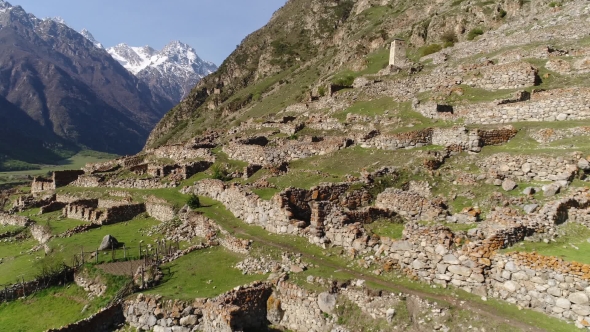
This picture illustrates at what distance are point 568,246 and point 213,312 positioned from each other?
12759mm

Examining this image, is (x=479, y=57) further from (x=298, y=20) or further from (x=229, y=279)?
(x=298, y=20)

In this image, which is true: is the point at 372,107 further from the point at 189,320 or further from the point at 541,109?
the point at 189,320

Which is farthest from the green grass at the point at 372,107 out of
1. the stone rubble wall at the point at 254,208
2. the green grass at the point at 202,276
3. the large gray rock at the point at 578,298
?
the large gray rock at the point at 578,298

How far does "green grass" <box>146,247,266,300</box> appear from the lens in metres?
17.1

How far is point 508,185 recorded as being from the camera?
17891mm

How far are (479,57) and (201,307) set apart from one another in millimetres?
34777

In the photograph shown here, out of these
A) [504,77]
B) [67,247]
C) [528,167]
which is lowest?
[67,247]

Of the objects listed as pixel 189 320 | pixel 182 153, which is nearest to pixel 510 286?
pixel 189 320

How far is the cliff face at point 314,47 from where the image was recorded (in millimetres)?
72875

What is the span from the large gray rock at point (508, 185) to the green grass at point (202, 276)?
1157 centimetres

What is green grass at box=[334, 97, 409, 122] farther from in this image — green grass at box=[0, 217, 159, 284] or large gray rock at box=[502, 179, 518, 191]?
green grass at box=[0, 217, 159, 284]

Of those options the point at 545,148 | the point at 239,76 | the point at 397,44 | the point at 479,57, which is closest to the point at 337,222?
the point at 545,148

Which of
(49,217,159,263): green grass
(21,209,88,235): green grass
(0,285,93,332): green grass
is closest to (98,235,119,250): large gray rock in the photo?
(49,217,159,263): green grass

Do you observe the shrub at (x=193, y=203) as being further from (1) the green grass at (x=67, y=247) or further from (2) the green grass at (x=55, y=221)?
(2) the green grass at (x=55, y=221)
